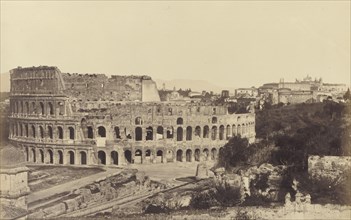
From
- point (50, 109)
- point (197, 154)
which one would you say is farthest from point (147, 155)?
point (50, 109)

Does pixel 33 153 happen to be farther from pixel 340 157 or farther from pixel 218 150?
pixel 340 157

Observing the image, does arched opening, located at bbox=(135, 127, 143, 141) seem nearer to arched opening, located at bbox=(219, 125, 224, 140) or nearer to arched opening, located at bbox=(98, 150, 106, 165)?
arched opening, located at bbox=(98, 150, 106, 165)

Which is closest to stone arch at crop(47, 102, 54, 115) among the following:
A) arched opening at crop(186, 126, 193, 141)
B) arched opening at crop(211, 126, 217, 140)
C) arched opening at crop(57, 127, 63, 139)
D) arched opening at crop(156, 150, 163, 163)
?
arched opening at crop(57, 127, 63, 139)

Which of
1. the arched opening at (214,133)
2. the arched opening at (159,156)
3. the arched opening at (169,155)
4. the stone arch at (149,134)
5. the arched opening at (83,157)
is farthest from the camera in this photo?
the stone arch at (149,134)

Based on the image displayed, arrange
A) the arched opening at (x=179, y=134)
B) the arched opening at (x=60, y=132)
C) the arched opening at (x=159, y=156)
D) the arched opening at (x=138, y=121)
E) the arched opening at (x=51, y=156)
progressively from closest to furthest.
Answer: the arched opening at (x=159, y=156) < the arched opening at (x=51, y=156) < the arched opening at (x=60, y=132) < the arched opening at (x=138, y=121) < the arched opening at (x=179, y=134)

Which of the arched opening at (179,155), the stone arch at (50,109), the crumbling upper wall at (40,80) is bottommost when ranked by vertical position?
the arched opening at (179,155)

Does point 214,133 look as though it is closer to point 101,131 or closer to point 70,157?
point 101,131

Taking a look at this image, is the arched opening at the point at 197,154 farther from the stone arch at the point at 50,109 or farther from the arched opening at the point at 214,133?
the stone arch at the point at 50,109

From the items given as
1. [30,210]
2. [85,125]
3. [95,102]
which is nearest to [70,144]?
[85,125]

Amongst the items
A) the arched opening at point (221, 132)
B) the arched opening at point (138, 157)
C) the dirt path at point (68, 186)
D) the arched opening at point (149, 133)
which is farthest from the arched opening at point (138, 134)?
the dirt path at point (68, 186)
